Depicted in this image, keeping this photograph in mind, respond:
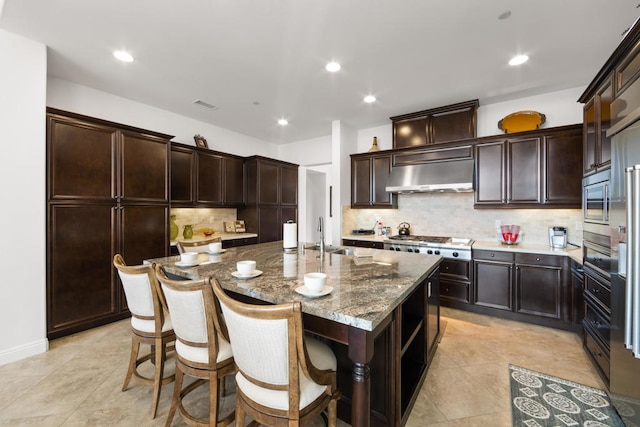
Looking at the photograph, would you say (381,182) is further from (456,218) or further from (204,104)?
(204,104)

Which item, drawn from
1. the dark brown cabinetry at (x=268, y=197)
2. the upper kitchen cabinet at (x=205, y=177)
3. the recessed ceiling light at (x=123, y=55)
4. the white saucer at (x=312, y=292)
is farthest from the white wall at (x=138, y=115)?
the white saucer at (x=312, y=292)

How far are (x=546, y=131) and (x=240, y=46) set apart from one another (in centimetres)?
366

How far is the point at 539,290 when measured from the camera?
312 centimetres

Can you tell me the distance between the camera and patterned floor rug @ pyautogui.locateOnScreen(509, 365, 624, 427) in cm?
170

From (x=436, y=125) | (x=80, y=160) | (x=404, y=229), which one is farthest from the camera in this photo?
(x=404, y=229)

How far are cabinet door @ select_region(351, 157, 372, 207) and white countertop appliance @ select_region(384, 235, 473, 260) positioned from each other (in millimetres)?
996

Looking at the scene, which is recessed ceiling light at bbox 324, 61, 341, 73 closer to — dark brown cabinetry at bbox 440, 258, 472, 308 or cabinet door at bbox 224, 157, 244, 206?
cabinet door at bbox 224, 157, 244, 206

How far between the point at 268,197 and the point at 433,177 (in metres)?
2.92

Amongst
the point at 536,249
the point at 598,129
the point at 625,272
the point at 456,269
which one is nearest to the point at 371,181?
the point at 456,269

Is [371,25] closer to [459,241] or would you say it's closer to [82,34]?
[82,34]

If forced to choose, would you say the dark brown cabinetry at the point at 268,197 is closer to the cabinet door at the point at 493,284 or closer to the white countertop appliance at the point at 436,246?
the white countertop appliance at the point at 436,246

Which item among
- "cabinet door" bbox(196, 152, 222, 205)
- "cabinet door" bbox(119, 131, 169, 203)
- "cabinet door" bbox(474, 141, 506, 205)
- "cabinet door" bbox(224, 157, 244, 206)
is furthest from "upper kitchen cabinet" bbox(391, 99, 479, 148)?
"cabinet door" bbox(119, 131, 169, 203)

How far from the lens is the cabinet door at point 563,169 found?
3.20 m

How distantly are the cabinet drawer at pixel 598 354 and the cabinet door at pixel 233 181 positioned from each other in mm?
4794
